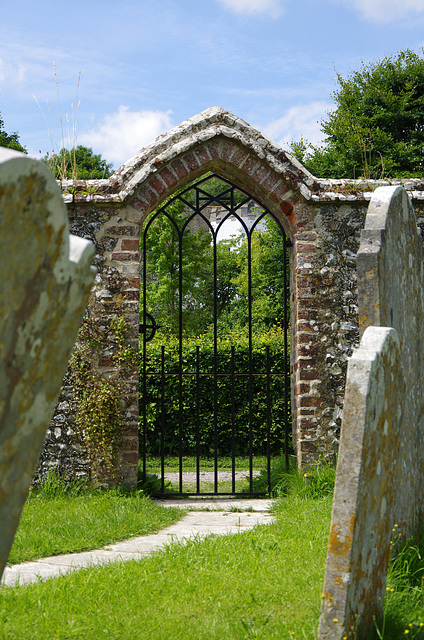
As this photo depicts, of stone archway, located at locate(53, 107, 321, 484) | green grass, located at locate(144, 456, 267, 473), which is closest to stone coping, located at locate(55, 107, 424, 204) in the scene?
stone archway, located at locate(53, 107, 321, 484)

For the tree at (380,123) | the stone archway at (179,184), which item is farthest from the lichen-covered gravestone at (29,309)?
the tree at (380,123)

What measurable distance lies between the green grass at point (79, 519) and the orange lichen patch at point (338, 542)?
2.61 metres

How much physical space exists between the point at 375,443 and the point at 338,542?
0.42 metres

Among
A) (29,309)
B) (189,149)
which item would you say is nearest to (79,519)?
(189,149)

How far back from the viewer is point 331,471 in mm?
5711

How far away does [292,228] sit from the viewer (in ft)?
20.8

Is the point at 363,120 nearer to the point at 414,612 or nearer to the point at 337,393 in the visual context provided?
the point at 337,393

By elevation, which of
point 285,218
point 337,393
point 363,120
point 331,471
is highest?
point 363,120

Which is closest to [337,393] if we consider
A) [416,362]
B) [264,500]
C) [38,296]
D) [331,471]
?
[331,471]

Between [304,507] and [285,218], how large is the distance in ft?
9.96

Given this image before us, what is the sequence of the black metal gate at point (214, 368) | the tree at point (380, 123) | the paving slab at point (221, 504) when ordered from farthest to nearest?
the tree at point (380, 123) < the black metal gate at point (214, 368) < the paving slab at point (221, 504)

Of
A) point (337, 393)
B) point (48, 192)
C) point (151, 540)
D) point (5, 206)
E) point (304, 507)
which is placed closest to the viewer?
point (5, 206)

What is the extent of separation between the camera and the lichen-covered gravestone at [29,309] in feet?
3.99

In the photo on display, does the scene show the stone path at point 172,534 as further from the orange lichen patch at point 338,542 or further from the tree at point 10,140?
the tree at point 10,140
